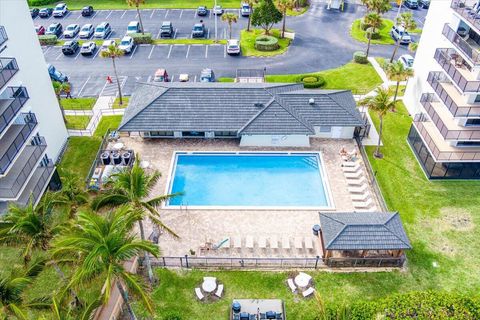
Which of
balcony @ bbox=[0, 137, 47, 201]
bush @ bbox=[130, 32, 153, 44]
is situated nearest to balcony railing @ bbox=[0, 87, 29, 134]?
balcony @ bbox=[0, 137, 47, 201]

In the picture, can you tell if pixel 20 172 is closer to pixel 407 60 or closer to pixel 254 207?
pixel 254 207

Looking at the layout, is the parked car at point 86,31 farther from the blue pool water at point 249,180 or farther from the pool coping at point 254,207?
the blue pool water at point 249,180

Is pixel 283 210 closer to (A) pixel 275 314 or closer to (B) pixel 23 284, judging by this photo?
(A) pixel 275 314

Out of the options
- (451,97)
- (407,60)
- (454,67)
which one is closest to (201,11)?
(407,60)

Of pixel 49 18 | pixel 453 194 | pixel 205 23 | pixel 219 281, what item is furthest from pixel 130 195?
pixel 49 18

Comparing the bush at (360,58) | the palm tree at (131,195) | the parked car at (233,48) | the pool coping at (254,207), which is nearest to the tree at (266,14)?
the parked car at (233,48)
